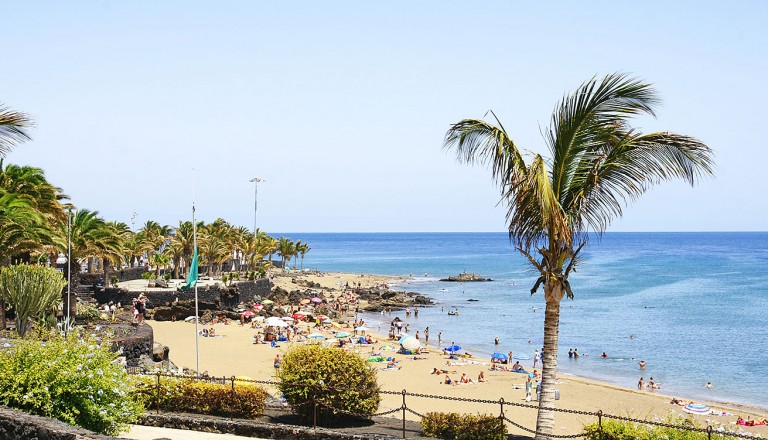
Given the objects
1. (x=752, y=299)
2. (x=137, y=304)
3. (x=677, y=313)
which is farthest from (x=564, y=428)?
(x=752, y=299)

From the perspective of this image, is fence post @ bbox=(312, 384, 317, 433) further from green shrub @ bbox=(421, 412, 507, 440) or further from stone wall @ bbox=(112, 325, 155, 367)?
stone wall @ bbox=(112, 325, 155, 367)

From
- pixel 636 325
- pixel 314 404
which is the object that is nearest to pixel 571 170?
pixel 314 404

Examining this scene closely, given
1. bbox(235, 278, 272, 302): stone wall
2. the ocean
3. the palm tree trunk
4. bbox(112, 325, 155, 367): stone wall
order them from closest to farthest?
the palm tree trunk < bbox(112, 325, 155, 367): stone wall < the ocean < bbox(235, 278, 272, 302): stone wall

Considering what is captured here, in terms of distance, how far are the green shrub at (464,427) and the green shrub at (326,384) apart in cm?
123

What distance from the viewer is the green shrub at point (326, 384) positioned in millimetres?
13414

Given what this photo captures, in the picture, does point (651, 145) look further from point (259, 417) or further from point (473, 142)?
point (259, 417)

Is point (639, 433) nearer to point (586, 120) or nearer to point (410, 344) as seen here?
point (586, 120)

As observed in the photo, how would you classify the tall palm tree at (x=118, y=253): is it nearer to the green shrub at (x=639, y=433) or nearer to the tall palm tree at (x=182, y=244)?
the tall palm tree at (x=182, y=244)

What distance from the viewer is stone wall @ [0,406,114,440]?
8.88 metres

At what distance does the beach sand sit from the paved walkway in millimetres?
13503

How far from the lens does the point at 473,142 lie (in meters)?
11.6

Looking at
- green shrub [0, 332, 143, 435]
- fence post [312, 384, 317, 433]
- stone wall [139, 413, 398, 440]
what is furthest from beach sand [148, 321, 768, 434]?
green shrub [0, 332, 143, 435]

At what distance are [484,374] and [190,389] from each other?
26.3m

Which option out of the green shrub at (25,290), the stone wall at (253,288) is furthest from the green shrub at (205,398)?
the stone wall at (253,288)
